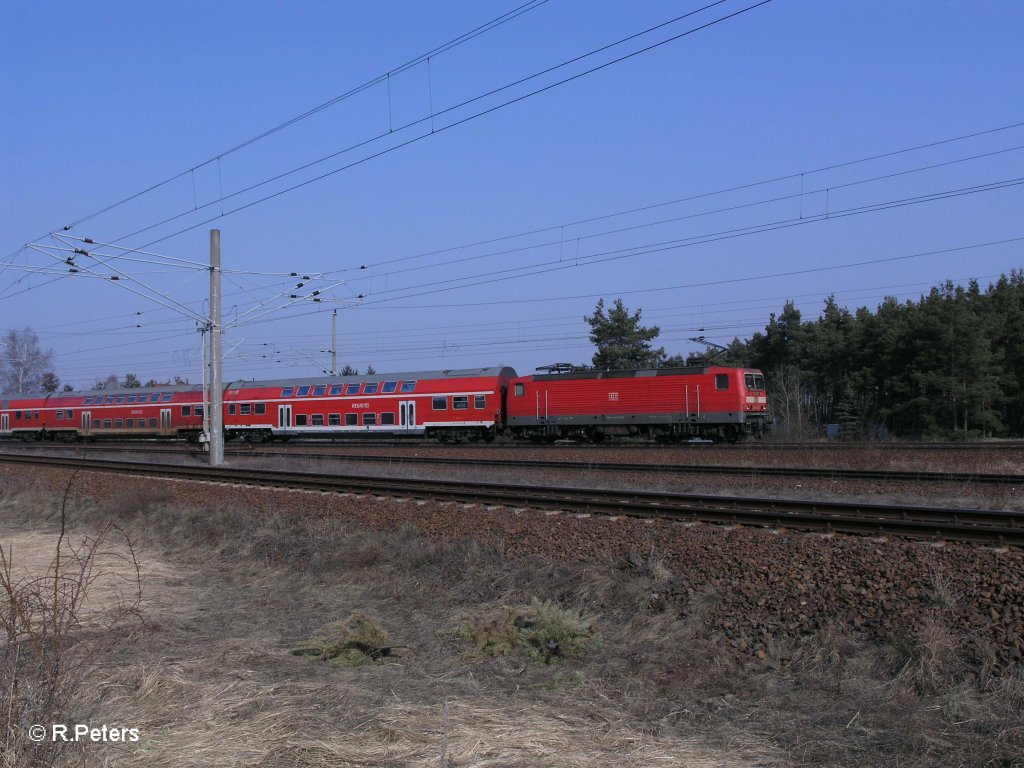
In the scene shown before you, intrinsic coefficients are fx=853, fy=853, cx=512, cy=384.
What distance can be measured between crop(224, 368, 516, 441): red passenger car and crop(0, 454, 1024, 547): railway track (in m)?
17.7

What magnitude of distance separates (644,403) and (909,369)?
779 inches

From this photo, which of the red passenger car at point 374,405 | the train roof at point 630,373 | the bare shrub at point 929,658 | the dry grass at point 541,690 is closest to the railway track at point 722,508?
the dry grass at point 541,690

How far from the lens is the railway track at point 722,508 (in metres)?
10.4

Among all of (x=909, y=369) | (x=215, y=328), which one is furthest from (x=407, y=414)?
(x=909, y=369)

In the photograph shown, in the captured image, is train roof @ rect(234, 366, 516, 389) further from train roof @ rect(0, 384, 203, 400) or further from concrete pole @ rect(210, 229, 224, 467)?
concrete pole @ rect(210, 229, 224, 467)

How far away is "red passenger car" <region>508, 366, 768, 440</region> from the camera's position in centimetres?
3319

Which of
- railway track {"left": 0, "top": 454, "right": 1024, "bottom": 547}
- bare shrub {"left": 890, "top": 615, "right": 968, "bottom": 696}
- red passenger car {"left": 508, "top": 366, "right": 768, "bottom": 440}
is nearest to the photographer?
bare shrub {"left": 890, "top": 615, "right": 968, "bottom": 696}

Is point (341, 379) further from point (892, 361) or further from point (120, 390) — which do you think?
point (892, 361)

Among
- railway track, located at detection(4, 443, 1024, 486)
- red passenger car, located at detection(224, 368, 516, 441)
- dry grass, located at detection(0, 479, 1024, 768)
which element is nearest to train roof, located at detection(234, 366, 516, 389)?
red passenger car, located at detection(224, 368, 516, 441)

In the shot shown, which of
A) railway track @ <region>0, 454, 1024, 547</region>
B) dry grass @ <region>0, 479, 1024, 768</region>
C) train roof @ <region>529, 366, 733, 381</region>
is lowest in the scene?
dry grass @ <region>0, 479, 1024, 768</region>

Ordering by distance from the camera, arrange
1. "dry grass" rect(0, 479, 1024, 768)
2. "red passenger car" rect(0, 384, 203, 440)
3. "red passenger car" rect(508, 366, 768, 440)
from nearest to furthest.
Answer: "dry grass" rect(0, 479, 1024, 768) < "red passenger car" rect(508, 366, 768, 440) < "red passenger car" rect(0, 384, 203, 440)

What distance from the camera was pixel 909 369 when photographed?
151 ft

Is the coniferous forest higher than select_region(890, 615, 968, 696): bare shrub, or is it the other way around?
the coniferous forest

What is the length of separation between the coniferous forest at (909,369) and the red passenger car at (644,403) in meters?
6.43
